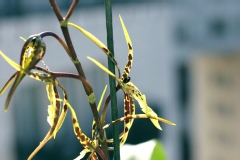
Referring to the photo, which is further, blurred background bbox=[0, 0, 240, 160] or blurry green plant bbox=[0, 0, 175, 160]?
blurred background bbox=[0, 0, 240, 160]

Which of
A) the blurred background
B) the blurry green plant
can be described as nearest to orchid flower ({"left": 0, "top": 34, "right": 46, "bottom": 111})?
the blurry green plant

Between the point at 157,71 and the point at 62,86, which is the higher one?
the point at 62,86

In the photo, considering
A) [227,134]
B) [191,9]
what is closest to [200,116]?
[227,134]

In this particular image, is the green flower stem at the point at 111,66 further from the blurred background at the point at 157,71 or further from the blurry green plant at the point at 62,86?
the blurred background at the point at 157,71

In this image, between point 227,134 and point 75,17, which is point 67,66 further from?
point 227,134

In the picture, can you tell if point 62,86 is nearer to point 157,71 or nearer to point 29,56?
point 29,56

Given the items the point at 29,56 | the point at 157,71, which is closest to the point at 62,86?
the point at 29,56

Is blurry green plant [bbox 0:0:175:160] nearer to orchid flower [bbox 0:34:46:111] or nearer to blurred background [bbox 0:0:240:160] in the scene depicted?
orchid flower [bbox 0:34:46:111]

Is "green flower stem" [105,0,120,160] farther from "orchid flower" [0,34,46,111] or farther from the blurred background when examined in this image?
the blurred background

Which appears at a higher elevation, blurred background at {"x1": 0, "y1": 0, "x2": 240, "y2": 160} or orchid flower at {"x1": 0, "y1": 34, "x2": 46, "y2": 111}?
orchid flower at {"x1": 0, "y1": 34, "x2": 46, "y2": 111}
